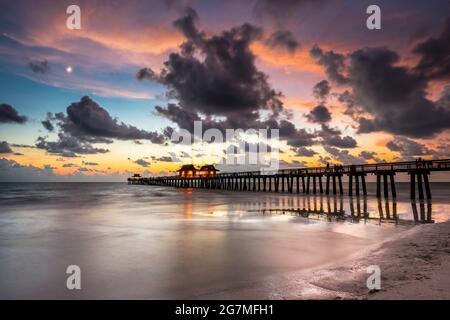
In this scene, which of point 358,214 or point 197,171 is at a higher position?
point 197,171

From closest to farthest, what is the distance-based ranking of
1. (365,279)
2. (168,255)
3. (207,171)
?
(365,279) → (168,255) → (207,171)

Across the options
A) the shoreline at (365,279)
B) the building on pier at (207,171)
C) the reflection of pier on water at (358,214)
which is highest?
the building on pier at (207,171)

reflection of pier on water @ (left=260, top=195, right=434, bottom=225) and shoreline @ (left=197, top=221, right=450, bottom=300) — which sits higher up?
shoreline @ (left=197, top=221, right=450, bottom=300)

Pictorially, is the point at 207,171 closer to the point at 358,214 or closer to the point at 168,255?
the point at 358,214

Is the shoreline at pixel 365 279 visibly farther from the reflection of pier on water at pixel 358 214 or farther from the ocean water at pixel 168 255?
the reflection of pier on water at pixel 358 214

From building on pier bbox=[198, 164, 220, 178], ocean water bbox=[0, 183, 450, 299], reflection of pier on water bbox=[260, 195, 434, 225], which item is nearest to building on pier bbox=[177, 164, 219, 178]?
building on pier bbox=[198, 164, 220, 178]

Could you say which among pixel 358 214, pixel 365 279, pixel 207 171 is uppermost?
pixel 207 171

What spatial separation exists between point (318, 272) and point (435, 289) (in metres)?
2.09

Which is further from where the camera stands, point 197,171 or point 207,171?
point 197,171

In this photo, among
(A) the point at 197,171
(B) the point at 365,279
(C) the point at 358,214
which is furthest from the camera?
(A) the point at 197,171

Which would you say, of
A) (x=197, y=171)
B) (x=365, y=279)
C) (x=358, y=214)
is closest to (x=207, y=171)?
(x=197, y=171)

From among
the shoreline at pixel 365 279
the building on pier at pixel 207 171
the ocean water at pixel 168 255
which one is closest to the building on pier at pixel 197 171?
the building on pier at pixel 207 171

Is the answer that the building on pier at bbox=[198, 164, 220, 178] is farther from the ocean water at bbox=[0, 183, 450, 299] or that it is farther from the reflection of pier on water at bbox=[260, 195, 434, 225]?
the ocean water at bbox=[0, 183, 450, 299]
